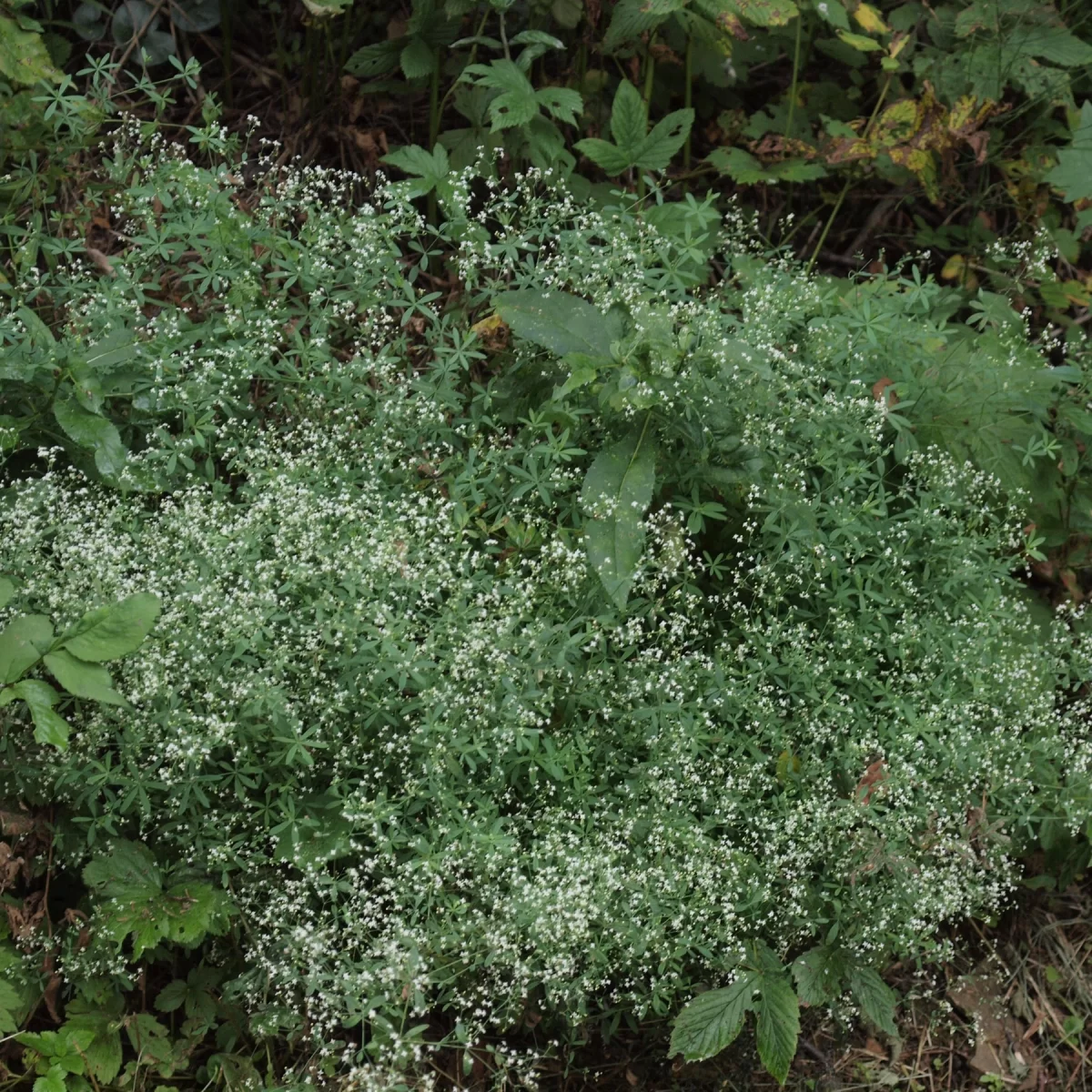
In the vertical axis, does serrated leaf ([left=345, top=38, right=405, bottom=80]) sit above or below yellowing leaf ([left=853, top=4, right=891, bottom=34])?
Result: below

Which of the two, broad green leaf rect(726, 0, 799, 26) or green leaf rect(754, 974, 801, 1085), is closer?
green leaf rect(754, 974, 801, 1085)

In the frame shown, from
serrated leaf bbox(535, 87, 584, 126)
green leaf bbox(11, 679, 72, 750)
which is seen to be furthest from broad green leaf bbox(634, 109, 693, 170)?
green leaf bbox(11, 679, 72, 750)

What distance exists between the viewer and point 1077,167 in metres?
4.71

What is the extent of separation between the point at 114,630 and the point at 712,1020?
1868mm

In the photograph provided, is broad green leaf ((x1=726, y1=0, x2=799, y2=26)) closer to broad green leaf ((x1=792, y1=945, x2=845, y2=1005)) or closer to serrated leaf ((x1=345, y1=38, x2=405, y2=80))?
serrated leaf ((x1=345, y1=38, x2=405, y2=80))

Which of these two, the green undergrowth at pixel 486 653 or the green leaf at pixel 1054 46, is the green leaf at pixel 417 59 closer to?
the green undergrowth at pixel 486 653

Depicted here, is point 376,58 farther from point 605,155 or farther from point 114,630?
point 114,630

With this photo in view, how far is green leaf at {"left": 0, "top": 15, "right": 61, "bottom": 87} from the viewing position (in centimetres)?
420

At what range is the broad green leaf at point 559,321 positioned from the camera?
3725 mm

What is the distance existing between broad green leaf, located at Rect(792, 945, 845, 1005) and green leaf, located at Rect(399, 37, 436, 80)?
3.41m

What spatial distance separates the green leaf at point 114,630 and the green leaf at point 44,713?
4.4 inches

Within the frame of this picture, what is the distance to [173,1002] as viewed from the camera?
331 cm

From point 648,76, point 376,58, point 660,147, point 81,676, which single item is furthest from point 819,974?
point 376,58

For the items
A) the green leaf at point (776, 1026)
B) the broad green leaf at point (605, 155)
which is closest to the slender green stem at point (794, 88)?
the broad green leaf at point (605, 155)
